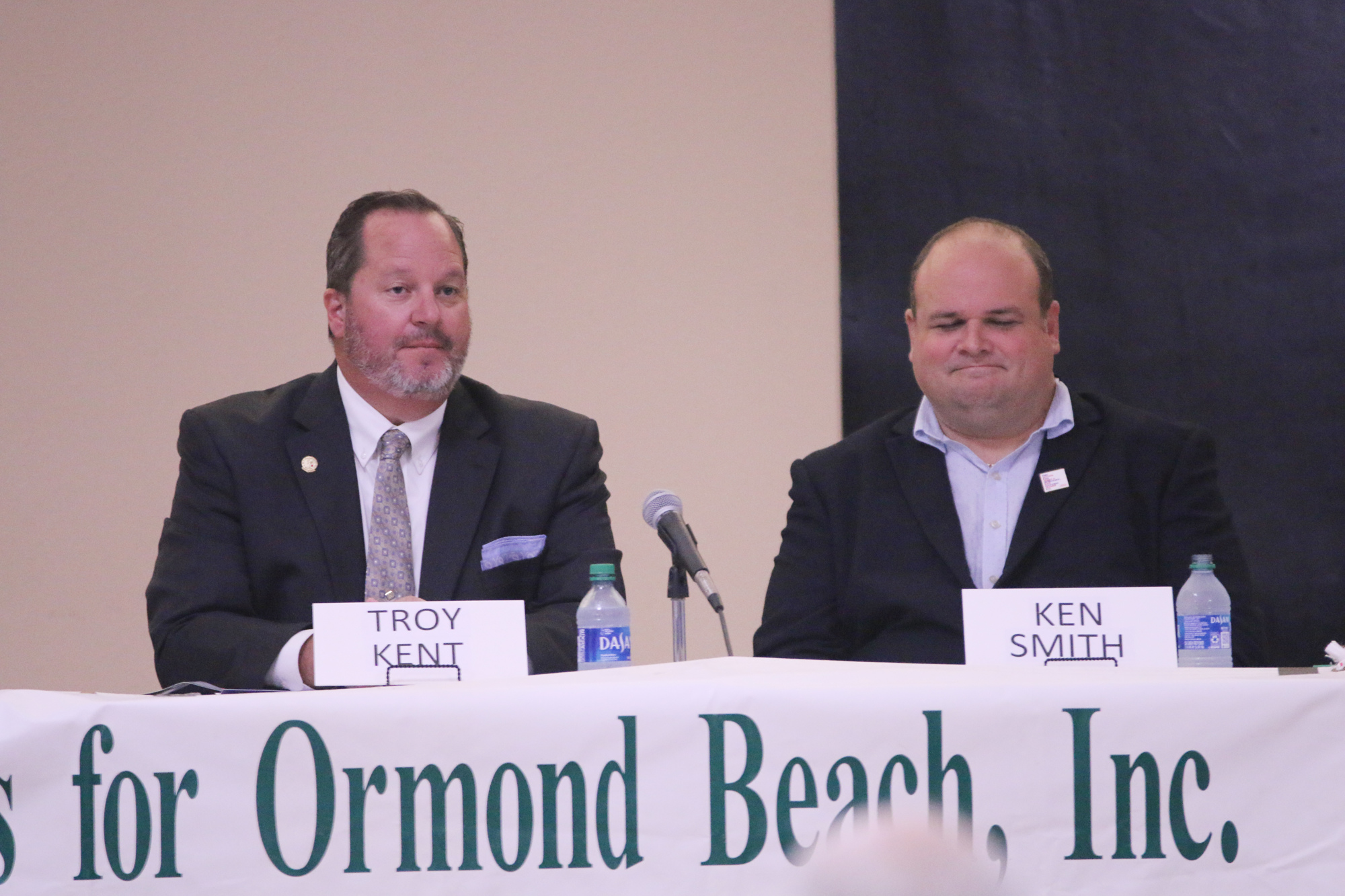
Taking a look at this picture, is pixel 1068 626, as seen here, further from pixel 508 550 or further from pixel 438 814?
pixel 508 550

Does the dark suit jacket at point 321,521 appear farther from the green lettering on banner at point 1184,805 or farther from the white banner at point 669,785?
the green lettering on banner at point 1184,805

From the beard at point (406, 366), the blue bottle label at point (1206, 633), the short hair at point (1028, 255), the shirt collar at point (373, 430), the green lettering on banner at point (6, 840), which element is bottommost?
the green lettering on banner at point (6, 840)

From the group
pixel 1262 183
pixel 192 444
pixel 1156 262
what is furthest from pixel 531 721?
pixel 1262 183

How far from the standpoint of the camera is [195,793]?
1.56 metres

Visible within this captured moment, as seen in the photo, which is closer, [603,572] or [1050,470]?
[603,572]

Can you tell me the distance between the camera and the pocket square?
8.22ft

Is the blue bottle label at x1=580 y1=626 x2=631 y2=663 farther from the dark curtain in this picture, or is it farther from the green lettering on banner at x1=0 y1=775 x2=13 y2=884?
the dark curtain

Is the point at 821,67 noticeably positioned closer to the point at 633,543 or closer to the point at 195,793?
the point at 633,543

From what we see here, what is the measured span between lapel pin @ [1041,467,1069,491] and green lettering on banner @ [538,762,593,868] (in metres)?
1.35

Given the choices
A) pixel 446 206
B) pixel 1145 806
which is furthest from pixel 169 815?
pixel 446 206

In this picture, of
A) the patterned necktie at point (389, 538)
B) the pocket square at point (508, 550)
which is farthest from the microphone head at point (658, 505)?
the patterned necktie at point (389, 538)

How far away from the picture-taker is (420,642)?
6.01ft

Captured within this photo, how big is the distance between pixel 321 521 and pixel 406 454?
0.72 feet

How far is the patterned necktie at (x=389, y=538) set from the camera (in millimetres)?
2453
